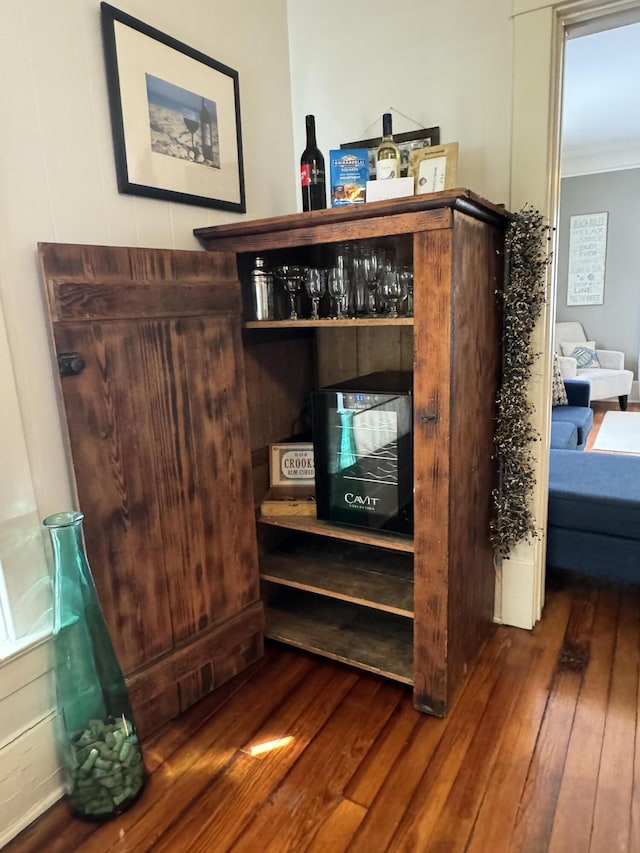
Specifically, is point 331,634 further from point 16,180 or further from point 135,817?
point 16,180

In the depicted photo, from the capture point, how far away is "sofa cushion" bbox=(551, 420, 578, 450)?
10.9 ft

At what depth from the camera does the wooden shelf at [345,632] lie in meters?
1.89

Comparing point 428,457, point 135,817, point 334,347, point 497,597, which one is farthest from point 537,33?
point 135,817

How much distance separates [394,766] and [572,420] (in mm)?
2889

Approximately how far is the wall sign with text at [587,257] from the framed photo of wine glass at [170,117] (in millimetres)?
5469

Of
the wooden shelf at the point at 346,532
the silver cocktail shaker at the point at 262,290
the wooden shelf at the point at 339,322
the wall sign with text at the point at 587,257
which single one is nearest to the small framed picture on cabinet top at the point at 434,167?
the wooden shelf at the point at 339,322

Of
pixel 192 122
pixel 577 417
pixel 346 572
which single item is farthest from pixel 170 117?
pixel 577 417

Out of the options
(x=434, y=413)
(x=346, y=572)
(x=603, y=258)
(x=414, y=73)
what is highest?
(x=414, y=73)

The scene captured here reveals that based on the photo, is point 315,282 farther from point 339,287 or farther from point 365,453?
point 365,453

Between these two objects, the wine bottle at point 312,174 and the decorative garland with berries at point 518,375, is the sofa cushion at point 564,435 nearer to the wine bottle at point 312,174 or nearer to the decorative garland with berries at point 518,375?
the decorative garland with berries at point 518,375

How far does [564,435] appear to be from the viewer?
344cm

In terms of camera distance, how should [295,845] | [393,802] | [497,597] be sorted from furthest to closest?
[497,597] < [393,802] < [295,845]

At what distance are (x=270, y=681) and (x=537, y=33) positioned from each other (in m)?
2.28

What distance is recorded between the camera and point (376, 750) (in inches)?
63.5
